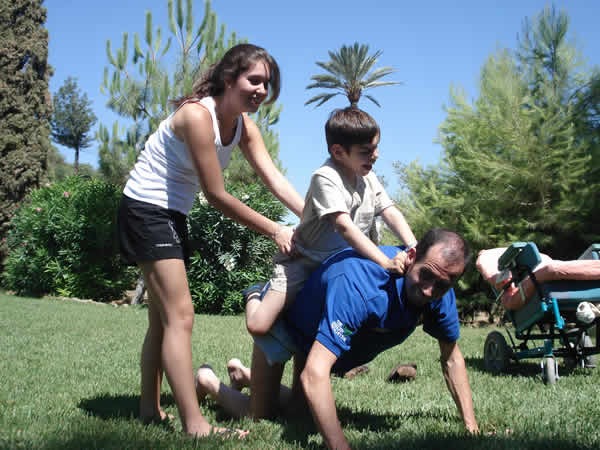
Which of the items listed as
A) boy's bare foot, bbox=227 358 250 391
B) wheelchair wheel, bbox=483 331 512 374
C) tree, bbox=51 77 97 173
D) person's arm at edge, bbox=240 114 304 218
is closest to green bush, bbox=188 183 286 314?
wheelchair wheel, bbox=483 331 512 374

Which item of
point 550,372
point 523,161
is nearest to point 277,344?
point 550,372

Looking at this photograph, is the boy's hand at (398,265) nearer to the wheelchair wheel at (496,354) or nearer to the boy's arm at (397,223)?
the boy's arm at (397,223)

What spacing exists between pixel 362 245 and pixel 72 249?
13.3 meters

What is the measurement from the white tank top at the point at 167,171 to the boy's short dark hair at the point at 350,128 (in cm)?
62

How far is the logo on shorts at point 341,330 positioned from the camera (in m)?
2.38

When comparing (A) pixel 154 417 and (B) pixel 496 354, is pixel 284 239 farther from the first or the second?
(B) pixel 496 354

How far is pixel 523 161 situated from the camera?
12289 mm

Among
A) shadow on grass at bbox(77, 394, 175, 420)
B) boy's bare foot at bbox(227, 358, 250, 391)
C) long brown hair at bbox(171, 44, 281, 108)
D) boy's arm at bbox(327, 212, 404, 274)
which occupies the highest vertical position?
long brown hair at bbox(171, 44, 281, 108)

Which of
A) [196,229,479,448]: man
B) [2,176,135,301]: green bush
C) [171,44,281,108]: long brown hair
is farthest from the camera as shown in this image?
[2,176,135,301]: green bush

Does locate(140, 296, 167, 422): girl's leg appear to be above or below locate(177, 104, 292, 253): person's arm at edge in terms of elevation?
below

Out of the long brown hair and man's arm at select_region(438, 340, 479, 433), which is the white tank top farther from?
man's arm at select_region(438, 340, 479, 433)

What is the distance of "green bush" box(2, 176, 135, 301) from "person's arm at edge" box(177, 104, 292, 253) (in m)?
12.2

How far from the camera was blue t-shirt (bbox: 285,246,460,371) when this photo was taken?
2414 mm

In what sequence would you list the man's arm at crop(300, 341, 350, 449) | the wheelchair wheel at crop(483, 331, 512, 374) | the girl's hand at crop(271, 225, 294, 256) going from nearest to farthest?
the man's arm at crop(300, 341, 350, 449), the girl's hand at crop(271, 225, 294, 256), the wheelchair wheel at crop(483, 331, 512, 374)
